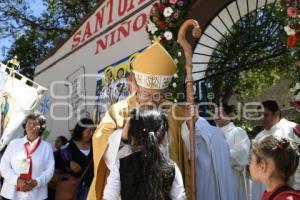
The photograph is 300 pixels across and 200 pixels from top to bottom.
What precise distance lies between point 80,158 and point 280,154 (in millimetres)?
3041

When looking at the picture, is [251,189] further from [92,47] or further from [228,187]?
[92,47]

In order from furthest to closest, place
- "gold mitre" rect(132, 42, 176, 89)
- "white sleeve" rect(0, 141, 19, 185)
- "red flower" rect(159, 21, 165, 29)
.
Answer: "red flower" rect(159, 21, 165, 29)
"white sleeve" rect(0, 141, 19, 185)
"gold mitre" rect(132, 42, 176, 89)

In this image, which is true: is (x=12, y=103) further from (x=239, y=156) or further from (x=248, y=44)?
(x=248, y=44)

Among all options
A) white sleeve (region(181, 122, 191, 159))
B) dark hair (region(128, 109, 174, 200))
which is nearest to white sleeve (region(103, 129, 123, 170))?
dark hair (region(128, 109, 174, 200))

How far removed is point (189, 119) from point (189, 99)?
0.53 ft

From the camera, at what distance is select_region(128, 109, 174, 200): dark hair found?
10.1 ft

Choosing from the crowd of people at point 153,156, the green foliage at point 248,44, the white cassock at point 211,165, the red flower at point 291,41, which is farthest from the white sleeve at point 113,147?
the green foliage at point 248,44

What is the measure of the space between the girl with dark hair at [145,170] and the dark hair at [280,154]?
602 millimetres

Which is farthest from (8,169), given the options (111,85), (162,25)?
(111,85)

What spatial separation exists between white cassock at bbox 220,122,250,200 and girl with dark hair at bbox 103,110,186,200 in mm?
2287

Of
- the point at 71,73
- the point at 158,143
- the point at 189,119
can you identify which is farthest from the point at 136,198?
the point at 71,73

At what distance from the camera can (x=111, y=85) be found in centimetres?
791

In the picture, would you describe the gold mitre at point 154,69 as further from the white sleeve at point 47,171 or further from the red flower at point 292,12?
the white sleeve at point 47,171

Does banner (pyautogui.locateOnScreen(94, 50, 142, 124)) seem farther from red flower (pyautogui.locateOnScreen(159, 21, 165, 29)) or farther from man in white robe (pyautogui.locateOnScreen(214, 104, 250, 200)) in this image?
man in white robe (pyautogui.locateOnScreen(214, 104, 250, 200))
